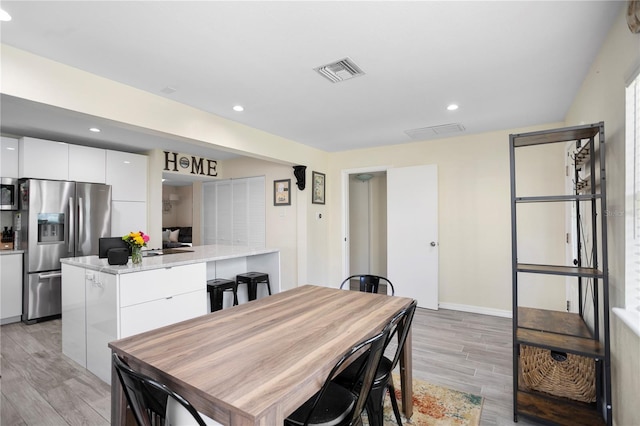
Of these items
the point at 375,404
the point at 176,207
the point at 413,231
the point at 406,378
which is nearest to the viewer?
the point at 375,404

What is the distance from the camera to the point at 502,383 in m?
2.40

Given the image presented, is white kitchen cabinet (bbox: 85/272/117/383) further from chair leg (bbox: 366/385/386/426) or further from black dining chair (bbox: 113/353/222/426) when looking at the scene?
chair leg (bbox: 366/385/386/426)

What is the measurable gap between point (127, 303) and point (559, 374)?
3075mm

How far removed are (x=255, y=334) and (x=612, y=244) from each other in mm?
2132

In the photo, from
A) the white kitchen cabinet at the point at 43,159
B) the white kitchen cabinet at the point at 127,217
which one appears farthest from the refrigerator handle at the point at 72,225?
the white kitchen cabinet at the point at 127,217

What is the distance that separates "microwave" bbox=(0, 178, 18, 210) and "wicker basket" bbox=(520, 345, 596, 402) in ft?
19.2

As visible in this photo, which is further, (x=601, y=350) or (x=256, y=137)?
(x=256, y=137)

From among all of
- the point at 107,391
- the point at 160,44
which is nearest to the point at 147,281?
the point at 107,391

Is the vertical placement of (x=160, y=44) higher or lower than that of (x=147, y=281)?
higher

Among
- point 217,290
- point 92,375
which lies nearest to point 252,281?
point 217,290

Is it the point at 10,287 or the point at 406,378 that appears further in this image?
the point at 10,287

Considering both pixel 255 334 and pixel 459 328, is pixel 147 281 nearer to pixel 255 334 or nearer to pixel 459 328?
pixel 255 334

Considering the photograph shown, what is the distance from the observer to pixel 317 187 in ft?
16.8

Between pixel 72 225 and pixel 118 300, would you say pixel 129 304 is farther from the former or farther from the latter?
pixel 72 225
